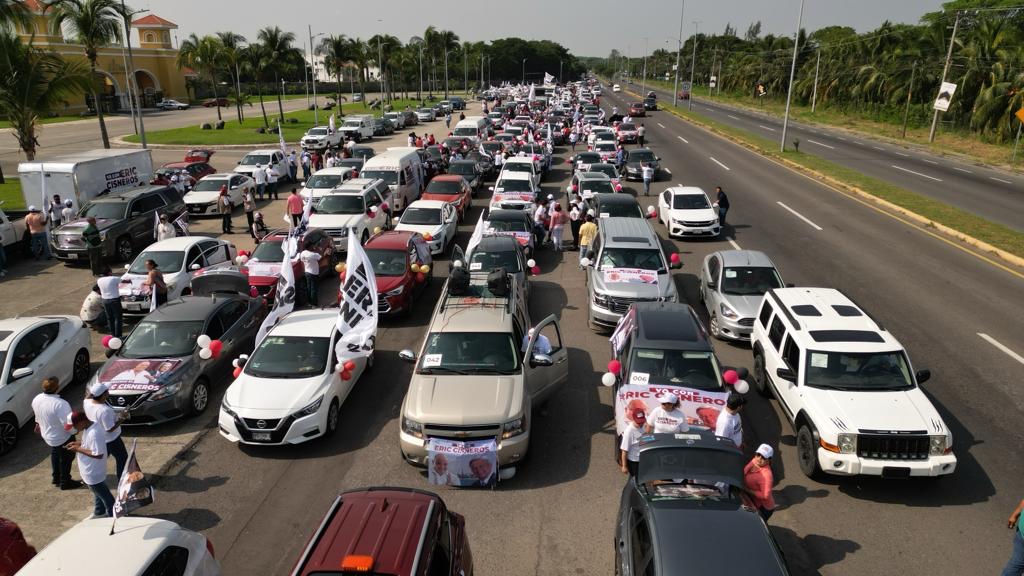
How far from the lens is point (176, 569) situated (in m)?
5.87

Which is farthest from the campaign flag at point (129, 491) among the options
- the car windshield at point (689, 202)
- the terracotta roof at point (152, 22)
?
the terracotta roof at point (152, 22)

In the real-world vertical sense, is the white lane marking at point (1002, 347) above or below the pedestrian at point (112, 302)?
below

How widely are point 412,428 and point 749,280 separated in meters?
8.75

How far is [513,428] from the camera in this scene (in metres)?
9.08

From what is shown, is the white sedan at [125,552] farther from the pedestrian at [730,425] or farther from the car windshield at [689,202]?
the car windshield at [689,202]

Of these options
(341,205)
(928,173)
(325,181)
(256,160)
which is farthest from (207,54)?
(928,173)

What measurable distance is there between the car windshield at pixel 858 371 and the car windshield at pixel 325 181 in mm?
20184

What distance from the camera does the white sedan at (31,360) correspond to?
10336 mm

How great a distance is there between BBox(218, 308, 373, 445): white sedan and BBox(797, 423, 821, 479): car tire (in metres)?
7.10

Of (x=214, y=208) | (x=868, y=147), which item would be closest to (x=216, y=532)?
(x=214, y=208)

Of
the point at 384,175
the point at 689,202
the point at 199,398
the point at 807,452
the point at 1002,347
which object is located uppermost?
the point at 384,175

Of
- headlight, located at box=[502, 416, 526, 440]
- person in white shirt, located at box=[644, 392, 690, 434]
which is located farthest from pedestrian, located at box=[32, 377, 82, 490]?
person in white shirt, located at box=[644, 392, 690, 434]

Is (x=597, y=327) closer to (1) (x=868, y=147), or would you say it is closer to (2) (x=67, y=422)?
(2) (x=67, y=422)

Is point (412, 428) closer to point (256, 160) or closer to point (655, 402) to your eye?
point (655, 402)
